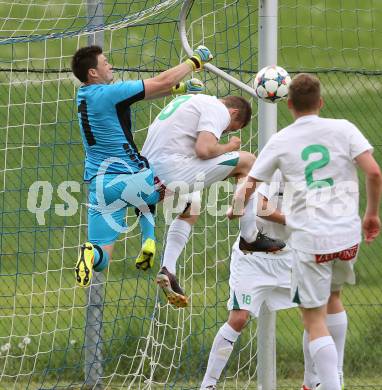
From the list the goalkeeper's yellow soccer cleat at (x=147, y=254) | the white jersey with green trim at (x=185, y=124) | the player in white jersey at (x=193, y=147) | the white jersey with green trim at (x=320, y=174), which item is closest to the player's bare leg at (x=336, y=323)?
the white jersey with green trim at (x=320, y=174)

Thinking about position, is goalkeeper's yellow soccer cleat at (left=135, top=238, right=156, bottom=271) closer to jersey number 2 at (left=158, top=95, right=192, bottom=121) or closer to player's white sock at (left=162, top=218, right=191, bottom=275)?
player's white sock at (left=162, top=218, right=191, bottom=275)

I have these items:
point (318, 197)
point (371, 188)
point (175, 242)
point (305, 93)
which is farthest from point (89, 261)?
point (371, 188)

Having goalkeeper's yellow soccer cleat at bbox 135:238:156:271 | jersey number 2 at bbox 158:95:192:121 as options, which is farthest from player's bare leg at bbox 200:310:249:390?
jersey number 2 at bbox 158:95:192:121

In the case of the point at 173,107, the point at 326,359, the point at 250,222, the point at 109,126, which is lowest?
the point at 326,359

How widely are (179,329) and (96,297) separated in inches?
33.8

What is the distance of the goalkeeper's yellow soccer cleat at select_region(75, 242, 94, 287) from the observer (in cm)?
767

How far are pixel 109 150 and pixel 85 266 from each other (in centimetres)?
79

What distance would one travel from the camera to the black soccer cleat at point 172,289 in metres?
8.05

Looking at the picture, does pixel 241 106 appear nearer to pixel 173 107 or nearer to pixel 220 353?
pixel 173 107

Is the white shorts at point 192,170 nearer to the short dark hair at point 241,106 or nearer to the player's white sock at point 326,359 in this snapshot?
the short dark hair at point 241,106

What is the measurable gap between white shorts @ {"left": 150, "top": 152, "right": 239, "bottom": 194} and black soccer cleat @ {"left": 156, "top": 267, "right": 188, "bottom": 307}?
605 millimetres

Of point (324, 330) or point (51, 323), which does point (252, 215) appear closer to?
point (324, 330)

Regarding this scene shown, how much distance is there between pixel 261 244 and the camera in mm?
8320

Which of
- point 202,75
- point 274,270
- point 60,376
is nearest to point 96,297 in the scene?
point 60,376
